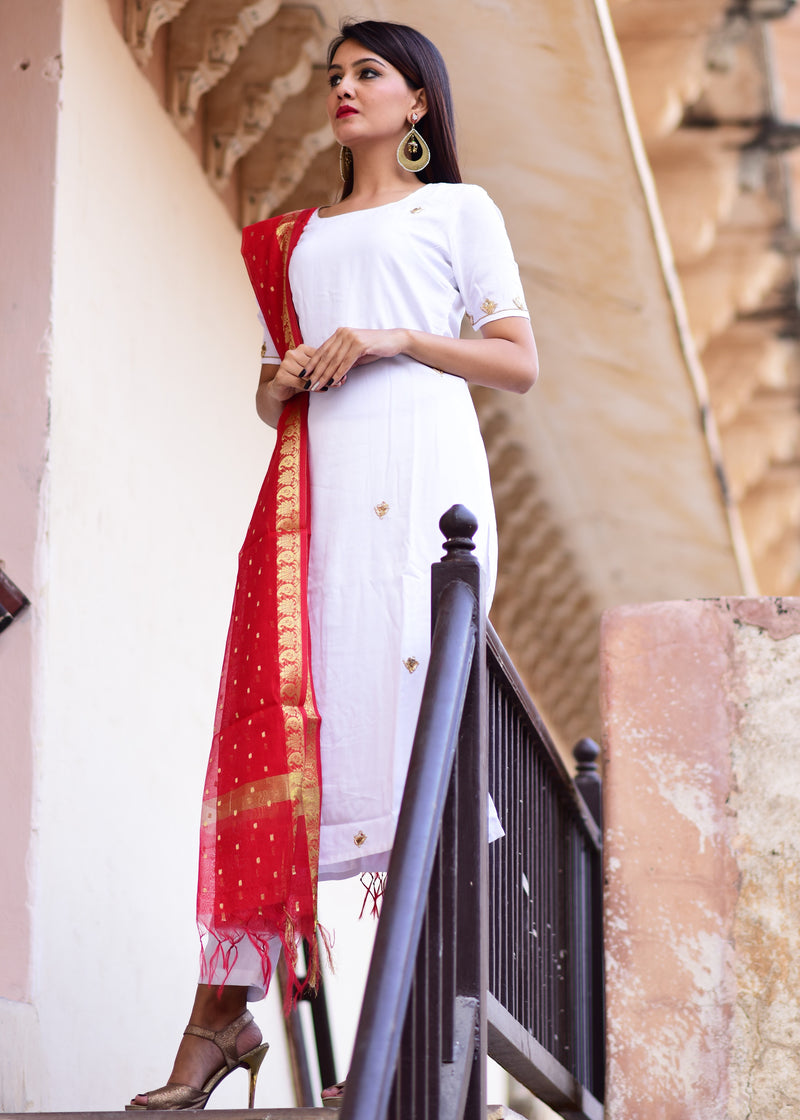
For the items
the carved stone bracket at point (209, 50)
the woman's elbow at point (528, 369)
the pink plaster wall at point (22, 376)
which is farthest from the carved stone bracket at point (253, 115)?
the woman's elbow at point (528, 369)

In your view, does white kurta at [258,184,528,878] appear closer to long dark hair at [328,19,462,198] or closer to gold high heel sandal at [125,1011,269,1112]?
long dark hair at [328,19,462,198]

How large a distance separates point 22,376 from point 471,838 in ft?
5.35

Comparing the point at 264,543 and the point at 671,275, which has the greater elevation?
the point at 671,275

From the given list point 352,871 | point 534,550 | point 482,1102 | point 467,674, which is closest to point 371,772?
point 352,871

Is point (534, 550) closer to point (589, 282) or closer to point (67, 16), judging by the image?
point (589, 282)

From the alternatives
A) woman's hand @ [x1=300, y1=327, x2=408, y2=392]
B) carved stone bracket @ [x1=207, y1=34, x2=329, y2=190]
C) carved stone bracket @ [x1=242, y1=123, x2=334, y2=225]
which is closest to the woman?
woman's hand @ [x1=300, y1=327, x2=408, y2=392]

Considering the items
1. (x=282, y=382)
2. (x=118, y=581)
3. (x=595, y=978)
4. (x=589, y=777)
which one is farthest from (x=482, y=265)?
(x=589, y=777)

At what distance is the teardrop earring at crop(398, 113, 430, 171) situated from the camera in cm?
269

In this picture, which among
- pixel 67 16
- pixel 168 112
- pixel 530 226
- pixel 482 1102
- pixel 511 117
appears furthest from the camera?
pixel 530 226

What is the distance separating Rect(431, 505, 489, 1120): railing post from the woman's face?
2.49 ft

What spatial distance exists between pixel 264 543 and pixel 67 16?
1559 mm

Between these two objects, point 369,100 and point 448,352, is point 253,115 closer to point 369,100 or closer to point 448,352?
point 369,100

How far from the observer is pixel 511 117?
4906 millimetres

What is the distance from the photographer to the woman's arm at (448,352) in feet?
8.11
